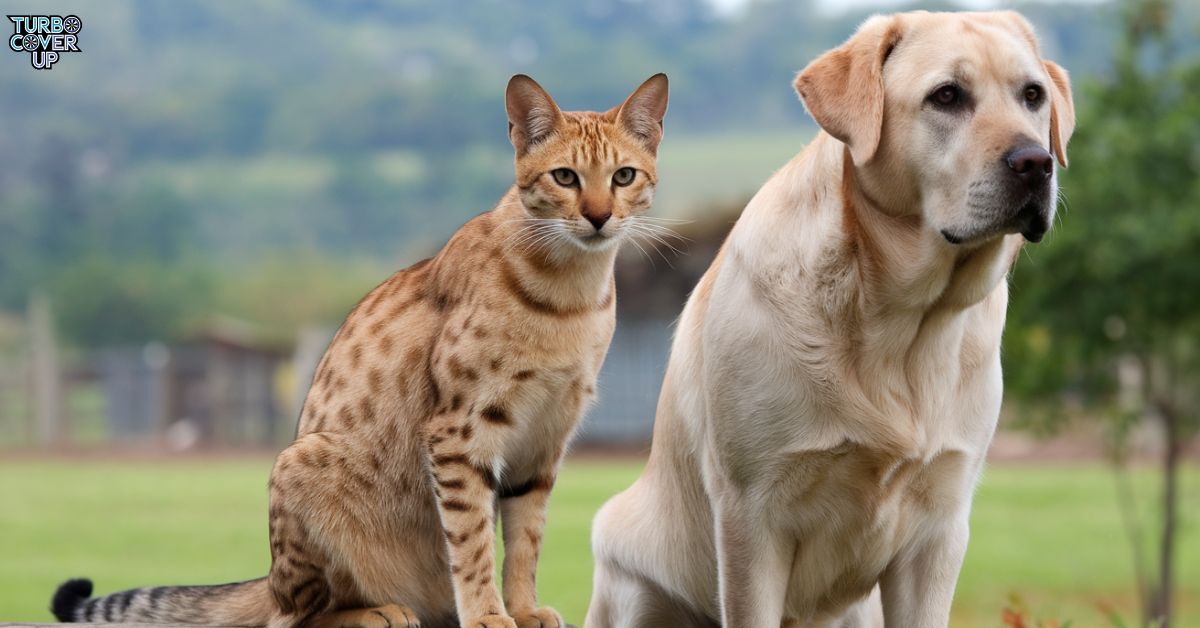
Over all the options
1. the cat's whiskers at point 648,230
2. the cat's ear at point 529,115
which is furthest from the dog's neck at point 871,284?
the cat's ear at point 529,115

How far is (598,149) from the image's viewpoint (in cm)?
367

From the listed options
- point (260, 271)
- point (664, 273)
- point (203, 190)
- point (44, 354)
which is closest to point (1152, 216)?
point (664, 273)

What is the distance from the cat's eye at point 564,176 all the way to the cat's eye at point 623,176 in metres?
0.11

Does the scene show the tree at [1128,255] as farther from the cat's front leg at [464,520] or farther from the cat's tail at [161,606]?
the cat's tail at [161,606]

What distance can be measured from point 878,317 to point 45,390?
32.4 m

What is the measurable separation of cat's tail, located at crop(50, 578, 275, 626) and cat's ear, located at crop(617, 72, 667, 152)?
5.95ft

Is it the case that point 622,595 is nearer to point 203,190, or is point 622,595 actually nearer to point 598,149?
point 598,149

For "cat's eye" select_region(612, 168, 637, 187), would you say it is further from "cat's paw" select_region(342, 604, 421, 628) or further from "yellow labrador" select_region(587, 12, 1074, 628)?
"cat's paw" select_region(342, 604, 421, 628)

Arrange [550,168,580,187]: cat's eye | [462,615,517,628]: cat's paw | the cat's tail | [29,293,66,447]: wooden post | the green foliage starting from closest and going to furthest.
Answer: [462,615,517,628]: cat's paw
[550,168,580,187]: cat's eye
the cat's tail
the green foliage
[29,293,66,447]: wooden post

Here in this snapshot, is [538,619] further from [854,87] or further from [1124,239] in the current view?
[1124,239]

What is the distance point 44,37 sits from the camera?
16.1 feet

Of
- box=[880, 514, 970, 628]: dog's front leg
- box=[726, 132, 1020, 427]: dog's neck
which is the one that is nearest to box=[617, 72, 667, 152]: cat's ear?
box=[726, 132, 1020, 427]: dog's neck

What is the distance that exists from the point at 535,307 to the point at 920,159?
47.0 inches

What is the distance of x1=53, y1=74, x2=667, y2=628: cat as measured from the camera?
3.58m
